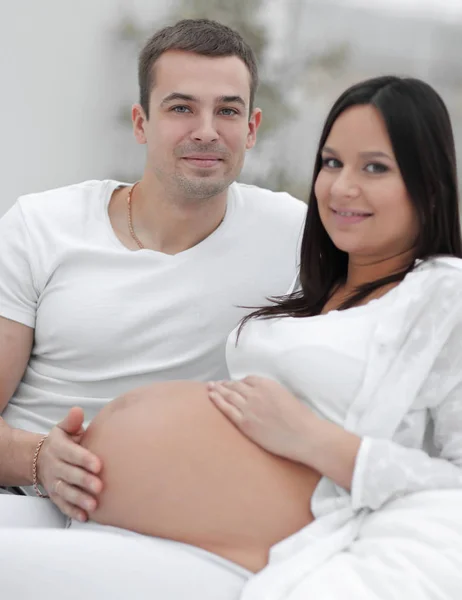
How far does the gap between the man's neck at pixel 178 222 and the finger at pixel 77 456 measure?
587mm

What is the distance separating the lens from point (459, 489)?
139cm

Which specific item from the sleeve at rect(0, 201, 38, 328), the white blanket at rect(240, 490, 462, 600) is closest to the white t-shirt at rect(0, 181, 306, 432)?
the sleeve at rect(0, 201, 38, 328)

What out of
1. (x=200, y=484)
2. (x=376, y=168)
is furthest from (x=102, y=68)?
(x=200, y=484)

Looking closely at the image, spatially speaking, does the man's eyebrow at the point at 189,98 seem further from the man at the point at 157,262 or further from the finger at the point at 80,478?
the finger at the point at 80,478

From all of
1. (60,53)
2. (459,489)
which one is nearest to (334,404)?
(459,489)

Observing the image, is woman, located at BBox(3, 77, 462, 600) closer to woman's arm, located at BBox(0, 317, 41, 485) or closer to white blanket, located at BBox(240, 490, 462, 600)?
white blanket, located at BBox(240, 490, 462, 600)

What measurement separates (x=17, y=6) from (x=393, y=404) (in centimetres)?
289

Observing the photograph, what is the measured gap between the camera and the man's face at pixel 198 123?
195 centimetres

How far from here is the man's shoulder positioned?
6.75ft

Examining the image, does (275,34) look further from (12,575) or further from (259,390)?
(12,575)

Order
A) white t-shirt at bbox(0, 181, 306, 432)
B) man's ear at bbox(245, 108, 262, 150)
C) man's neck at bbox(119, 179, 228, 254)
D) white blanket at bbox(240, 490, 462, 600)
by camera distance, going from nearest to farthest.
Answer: white blanket at bbox(240, 490, 462, 600), white t-shirt at bbox(0, 181, 306, 432), man's neck at bbox(119, 179, 228, 254), man's ear at bbox(245, 108, 262, 150)

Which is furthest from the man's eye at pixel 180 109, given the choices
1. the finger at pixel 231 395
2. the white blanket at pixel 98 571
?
the white blanket at pixel 98 571

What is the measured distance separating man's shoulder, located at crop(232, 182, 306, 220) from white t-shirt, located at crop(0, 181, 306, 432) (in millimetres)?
60

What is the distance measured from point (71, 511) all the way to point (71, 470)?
7 centimetres
